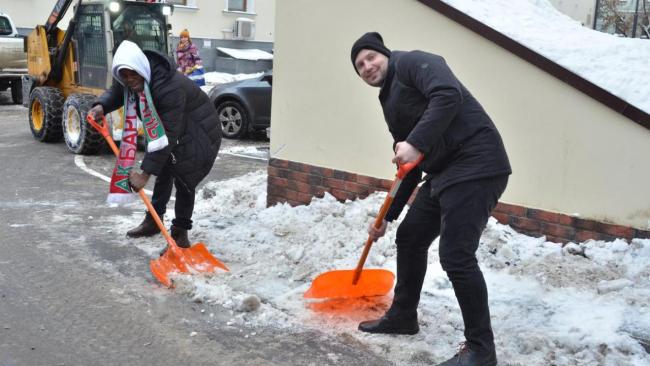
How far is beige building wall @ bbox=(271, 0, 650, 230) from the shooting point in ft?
15.3

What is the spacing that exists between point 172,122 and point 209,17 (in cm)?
1936

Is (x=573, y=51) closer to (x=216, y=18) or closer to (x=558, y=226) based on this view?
(x=558, y=226)

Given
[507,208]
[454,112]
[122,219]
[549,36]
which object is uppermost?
[549,36]

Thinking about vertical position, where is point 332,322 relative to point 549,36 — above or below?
below

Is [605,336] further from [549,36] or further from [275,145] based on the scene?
[275,145]

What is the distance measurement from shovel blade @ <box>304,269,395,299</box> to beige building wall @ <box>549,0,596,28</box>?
22.1 ft

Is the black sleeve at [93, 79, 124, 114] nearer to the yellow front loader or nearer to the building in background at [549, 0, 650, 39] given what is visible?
the yellow front loader

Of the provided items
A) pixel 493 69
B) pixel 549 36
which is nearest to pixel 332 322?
pixel 493 69

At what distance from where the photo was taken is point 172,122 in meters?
4.81

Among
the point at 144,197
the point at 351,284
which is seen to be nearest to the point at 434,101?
the point at 351,284

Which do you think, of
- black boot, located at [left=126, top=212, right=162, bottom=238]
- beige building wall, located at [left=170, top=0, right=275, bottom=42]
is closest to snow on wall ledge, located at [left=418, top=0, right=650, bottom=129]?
black boot, located at [left=126, top=212, right=162, bottom=238]

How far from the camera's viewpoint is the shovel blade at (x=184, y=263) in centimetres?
484

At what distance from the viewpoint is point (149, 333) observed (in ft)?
13.0

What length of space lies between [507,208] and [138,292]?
272 cm
